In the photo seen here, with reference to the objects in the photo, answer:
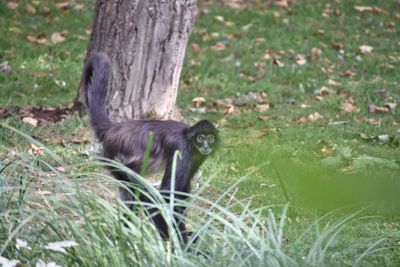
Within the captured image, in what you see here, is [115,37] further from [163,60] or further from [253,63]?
[253,63]

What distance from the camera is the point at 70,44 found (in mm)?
9930

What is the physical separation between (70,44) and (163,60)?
3609mm

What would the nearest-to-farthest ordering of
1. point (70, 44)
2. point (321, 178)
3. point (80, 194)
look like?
point (321, 178) → point (80, 194) → point (70, 44)

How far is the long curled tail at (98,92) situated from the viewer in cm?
480

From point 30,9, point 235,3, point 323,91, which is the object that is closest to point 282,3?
point 235,3

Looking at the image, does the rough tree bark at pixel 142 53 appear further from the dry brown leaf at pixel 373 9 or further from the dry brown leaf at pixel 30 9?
the dry brown leaf at pixel 373 9

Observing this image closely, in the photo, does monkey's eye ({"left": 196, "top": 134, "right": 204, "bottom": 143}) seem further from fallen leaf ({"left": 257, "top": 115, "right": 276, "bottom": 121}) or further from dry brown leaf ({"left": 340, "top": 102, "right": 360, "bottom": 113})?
dry brown leaf ({"left": 340, "top": 102, "right": 360, "bottom": 113})

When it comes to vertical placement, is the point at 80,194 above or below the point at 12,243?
above

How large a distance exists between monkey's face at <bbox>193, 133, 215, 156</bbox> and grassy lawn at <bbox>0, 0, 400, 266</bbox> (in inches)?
5.6

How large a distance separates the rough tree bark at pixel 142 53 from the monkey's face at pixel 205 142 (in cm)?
222

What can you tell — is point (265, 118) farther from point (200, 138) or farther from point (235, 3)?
point (235, 3)

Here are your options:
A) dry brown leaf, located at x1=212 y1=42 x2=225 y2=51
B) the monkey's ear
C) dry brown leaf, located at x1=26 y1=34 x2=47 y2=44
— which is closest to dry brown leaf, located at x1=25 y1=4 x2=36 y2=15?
dry brown leaf, located at x1=26 y1=34 x2=47 y2=44

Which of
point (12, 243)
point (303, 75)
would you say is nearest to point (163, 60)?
point (303, 75)

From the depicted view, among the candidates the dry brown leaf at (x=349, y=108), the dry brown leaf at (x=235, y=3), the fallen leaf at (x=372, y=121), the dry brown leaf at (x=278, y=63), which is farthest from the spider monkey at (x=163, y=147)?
the dry brown leaf at (x=235, y=3)
